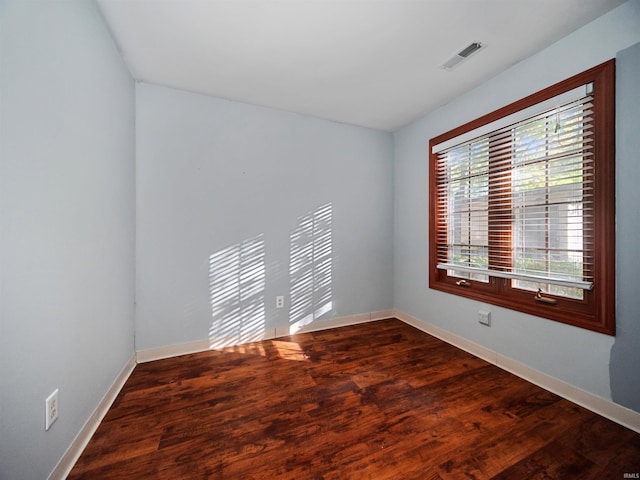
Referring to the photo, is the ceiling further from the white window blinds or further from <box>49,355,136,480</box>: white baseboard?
<box>49,355,136,480</box>: white baseboard

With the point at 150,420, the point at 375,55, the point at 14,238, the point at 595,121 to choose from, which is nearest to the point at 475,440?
the point at 150,420

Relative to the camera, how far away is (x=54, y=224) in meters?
1.11

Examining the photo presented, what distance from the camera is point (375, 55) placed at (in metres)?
1.88

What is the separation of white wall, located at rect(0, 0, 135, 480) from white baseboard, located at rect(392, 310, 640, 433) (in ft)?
9.39

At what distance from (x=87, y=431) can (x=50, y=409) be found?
1.41 feet

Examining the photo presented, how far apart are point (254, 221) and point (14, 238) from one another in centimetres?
175

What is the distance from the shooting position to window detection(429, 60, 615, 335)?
1538mm

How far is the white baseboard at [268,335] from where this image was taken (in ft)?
7.24

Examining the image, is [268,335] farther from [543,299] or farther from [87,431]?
[543,299]

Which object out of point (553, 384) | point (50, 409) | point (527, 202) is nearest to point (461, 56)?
point (527, 202)

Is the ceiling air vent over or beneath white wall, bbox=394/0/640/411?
over

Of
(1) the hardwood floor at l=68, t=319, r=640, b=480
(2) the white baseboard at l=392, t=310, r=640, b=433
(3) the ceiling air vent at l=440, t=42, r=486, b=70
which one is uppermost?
(3) the ceiling air vent at l=440, t=42, r=486, b=70

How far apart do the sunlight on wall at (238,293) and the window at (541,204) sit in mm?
1979

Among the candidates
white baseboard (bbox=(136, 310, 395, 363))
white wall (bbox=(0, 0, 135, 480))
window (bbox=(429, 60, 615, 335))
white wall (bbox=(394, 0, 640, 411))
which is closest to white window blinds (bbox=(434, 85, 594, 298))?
window (bbox=(429, 60, 615, 335))
